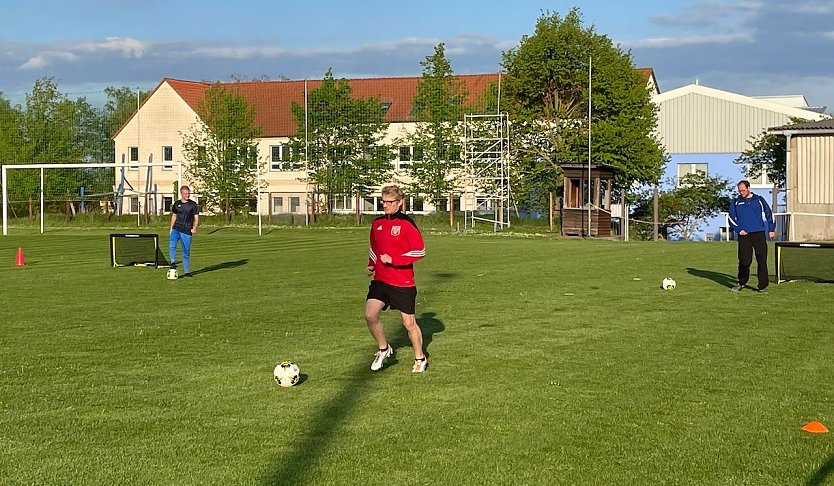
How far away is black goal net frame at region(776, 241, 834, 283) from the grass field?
38.0 inches

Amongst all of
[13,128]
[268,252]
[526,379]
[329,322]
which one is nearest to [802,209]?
[268,252]

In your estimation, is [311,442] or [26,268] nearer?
[311,442]

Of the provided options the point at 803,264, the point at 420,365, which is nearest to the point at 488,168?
→ the point at 803,264

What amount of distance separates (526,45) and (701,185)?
11633 millimetres

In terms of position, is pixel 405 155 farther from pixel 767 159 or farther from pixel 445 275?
pixel 445 275

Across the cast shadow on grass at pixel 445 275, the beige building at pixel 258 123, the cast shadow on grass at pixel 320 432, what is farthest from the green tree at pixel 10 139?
the cast shadow on grass at pixel 320 432

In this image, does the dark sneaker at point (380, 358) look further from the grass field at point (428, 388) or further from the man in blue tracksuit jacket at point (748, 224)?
the man in blue tracksuit jacket at point (748, 224)

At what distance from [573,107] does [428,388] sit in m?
43.7

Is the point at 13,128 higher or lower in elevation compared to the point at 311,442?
higher

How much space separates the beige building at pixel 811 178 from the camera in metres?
38.8

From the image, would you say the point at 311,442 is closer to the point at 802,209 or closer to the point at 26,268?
the point at 26,268

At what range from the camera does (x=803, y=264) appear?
20062mm

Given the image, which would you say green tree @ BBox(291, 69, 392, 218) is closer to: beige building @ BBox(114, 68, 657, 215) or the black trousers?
beige building @ BBox(114, 68, 657, 215)

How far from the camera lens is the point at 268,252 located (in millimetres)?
31844
